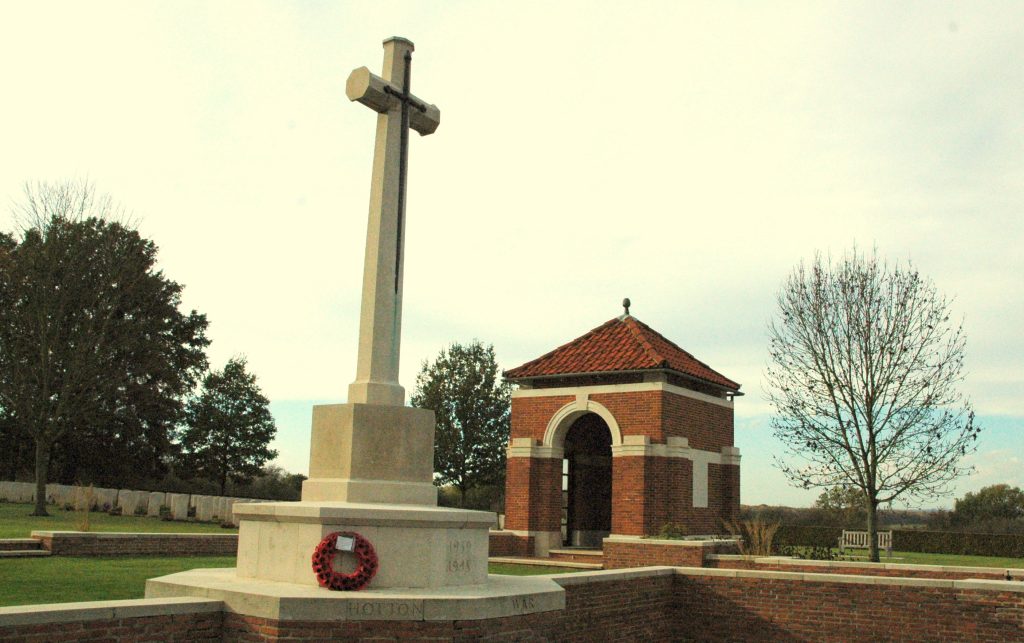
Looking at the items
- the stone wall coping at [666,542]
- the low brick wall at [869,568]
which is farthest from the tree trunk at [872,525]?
the low brick wall at [869,568]

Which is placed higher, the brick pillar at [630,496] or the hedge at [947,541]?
the brick pillar at [630,496]

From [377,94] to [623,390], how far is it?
43.6ft

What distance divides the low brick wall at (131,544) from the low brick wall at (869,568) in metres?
9.27

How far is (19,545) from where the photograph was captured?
14953mm

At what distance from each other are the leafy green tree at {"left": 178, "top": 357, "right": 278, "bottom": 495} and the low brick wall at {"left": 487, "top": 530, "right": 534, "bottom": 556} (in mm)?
29621

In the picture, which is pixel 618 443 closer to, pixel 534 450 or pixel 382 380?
pixel 534 450

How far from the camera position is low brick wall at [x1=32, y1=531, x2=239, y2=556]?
15391mm

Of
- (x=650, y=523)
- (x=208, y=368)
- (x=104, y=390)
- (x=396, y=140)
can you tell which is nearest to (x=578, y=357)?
(x=650, y=523)

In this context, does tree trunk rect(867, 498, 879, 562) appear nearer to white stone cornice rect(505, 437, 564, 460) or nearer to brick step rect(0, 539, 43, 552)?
white stone cornice rect(505, 437, 564, 460)

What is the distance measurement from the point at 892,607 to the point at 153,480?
39808 millimetres

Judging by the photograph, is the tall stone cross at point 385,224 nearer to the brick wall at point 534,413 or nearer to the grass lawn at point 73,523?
the brick wall at point 534,413

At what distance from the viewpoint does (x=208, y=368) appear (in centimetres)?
4553

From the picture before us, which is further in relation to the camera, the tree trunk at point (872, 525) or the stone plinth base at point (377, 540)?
the tree trunk at point (872, 525)

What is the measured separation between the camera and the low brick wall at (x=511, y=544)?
21156 mm
